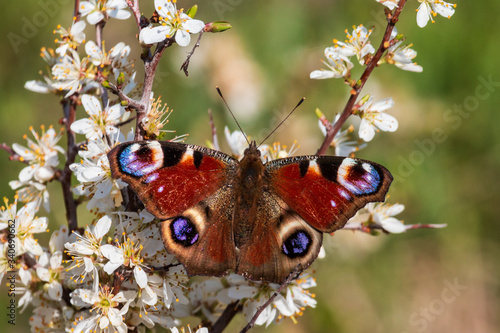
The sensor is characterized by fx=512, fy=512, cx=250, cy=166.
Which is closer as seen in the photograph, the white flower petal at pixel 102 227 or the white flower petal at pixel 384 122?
the white flower petal at pixel 102 227

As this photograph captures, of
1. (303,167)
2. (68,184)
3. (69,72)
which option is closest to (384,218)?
(303,167)

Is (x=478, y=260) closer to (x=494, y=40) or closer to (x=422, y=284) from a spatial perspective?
(x=422, y=284)

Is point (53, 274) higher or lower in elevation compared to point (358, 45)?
lower

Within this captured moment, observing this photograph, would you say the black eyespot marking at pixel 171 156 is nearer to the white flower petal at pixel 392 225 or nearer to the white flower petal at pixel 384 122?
the white flower petal at pixel 384 122

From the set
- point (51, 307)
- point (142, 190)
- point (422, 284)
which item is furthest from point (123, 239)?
point (422, 284)

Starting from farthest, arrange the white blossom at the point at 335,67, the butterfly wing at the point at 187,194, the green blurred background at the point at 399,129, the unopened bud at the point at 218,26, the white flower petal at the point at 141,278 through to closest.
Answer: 1. the green blurred background at the point at 399,129
2. the white blossom at the point at 335,67
3. the unopened bud at the point at 218,26
4. the butterfly wing at the point at 187,194
5. the white flower petal at the point at 141,278

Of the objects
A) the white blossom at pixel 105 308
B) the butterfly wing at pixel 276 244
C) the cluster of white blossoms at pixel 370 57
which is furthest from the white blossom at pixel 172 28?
the white blossom at pixel 105 308

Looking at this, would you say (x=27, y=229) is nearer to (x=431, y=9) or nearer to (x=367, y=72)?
(x=367, y=72)
